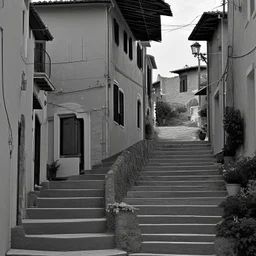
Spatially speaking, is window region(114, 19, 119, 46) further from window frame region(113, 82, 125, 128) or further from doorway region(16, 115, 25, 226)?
doorway region(16, 115, 25, 226)

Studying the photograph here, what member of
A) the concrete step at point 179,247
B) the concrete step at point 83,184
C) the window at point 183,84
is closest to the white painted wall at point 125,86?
the concrete step at point 83,184

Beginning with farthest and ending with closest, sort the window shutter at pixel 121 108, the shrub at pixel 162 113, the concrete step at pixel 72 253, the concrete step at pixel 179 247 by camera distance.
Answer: the shrub at pixel 162 113, the window shutter at pixel 121 108, the concrete step at pixel 179 247, the concrete step at pixel 72 253

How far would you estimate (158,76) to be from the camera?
185ft

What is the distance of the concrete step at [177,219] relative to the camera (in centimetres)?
1398

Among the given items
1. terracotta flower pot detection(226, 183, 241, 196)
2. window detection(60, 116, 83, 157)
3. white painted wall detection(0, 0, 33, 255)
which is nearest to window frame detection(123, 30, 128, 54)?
window detection(60, 116, 83, 157)

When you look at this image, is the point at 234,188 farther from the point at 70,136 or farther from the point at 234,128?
the point at 70,136

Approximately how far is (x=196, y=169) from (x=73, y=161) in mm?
5435

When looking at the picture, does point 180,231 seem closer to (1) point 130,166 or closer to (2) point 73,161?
(1) point 130,166

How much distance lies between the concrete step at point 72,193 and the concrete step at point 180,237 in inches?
113

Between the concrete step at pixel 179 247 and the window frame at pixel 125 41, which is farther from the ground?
the window frame at pixel 125 41

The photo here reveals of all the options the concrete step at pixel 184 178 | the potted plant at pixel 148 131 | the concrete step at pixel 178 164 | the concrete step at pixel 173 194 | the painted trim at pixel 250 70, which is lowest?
the concrete step at pixel 173 194

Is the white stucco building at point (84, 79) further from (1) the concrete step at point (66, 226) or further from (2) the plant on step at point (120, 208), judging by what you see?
(2) the plant on step at point (120, 208)

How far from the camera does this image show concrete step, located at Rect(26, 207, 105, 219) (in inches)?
580

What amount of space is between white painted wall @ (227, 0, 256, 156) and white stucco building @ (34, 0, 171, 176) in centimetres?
431
